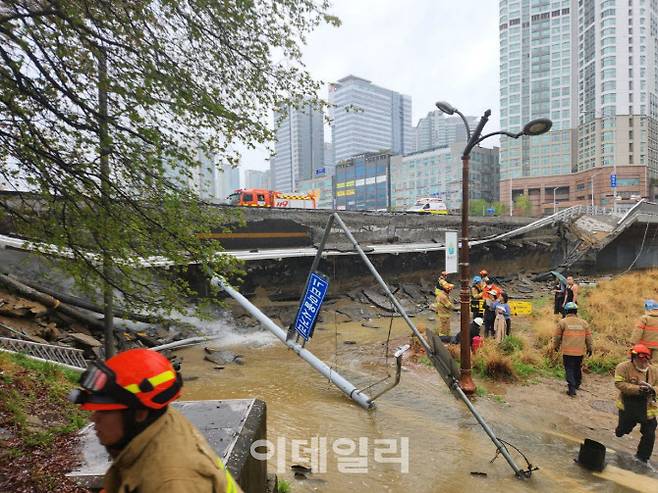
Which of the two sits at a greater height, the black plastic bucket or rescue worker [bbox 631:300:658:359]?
rescue worker [bbox 631:300:658:359]

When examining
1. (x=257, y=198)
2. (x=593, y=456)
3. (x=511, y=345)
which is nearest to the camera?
(x=593, y=456)

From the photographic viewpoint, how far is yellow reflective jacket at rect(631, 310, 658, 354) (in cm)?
766

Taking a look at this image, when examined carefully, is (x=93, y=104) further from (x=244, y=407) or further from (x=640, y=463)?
(x=640, y=463)

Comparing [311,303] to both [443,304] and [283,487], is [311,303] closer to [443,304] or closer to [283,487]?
[283,487]

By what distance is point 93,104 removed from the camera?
446 cm

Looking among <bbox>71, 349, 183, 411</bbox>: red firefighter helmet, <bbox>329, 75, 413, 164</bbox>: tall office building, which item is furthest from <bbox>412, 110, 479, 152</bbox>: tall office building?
<bbox>71, 349, 183, 411</bbox>: red firefighter helmet

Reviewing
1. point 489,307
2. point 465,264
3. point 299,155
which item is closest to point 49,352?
point 465,264

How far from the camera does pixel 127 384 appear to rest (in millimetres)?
1453

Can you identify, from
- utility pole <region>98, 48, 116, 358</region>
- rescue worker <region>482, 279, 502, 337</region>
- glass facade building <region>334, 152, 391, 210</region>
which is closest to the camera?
utility pole <region>98, 48, 116, 358</region>

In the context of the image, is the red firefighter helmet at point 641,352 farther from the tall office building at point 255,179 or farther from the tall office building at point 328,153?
the tall office building at point 328,153

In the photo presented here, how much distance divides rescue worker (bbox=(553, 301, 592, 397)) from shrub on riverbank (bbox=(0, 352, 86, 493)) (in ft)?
26.6

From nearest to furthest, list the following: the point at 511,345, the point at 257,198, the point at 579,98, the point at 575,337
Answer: the point at 575,337 < the point at 511,345 < the point at 257,198 < the point at 579,98

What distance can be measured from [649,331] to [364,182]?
298ft

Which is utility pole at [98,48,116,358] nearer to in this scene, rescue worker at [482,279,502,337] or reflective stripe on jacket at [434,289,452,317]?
reflective stripe on jacket at [434,289,452,317]
